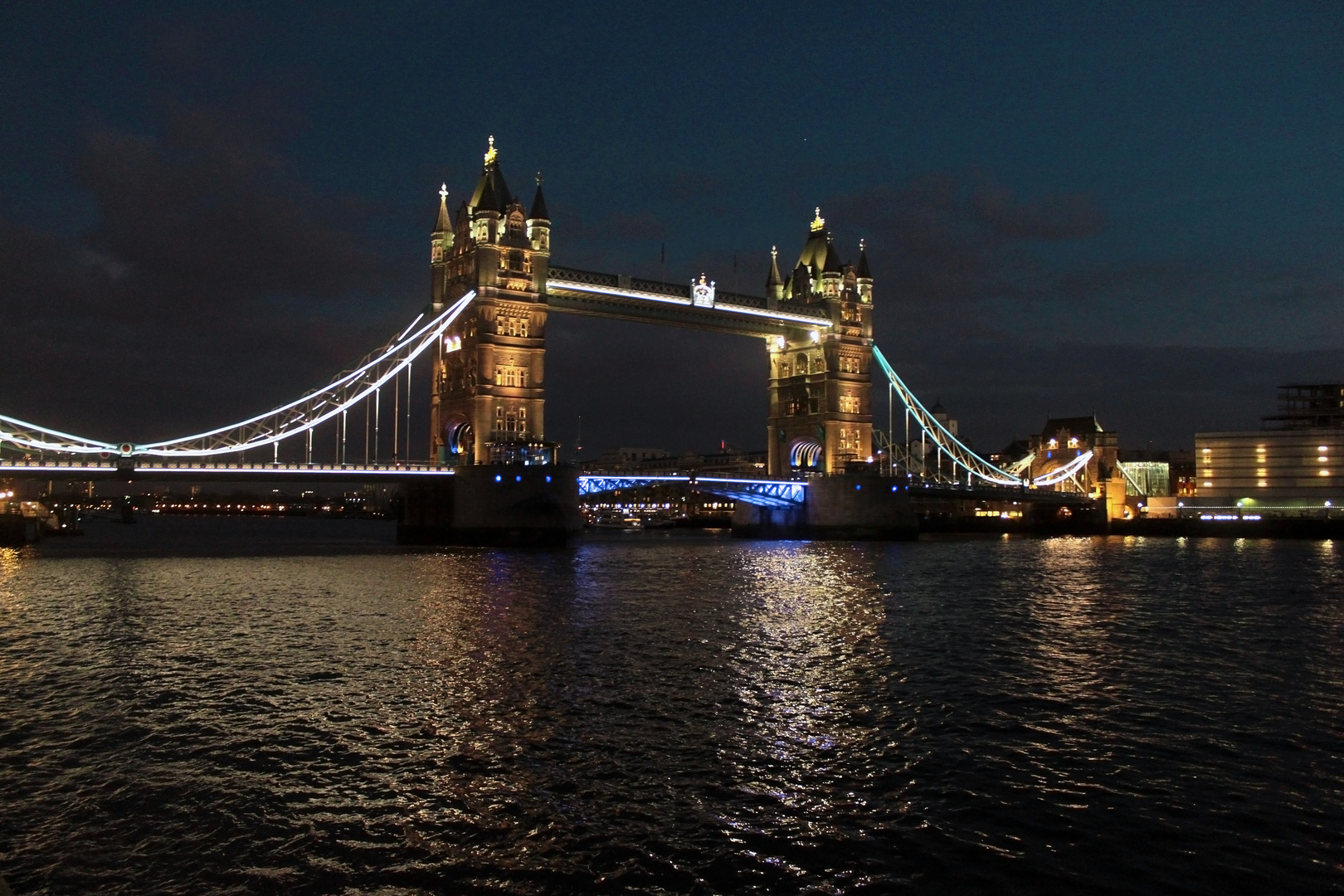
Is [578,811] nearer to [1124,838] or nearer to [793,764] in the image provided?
[793,764]

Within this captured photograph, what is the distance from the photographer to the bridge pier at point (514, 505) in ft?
181

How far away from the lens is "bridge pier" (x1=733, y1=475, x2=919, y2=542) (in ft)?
246

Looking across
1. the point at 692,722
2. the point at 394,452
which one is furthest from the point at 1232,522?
the point at 692,722

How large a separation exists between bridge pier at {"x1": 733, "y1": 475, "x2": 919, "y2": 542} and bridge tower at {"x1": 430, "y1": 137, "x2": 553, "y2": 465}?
2422 cm

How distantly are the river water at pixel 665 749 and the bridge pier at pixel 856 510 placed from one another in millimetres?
46562

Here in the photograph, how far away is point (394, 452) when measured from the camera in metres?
56.0

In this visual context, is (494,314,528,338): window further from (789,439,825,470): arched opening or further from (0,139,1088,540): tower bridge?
(789,439,825,470): arched opening

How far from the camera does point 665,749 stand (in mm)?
12789

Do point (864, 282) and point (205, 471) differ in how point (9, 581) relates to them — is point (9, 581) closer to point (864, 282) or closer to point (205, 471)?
point (205, 471)

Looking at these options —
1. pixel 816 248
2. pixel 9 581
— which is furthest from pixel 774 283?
pixel 9 581

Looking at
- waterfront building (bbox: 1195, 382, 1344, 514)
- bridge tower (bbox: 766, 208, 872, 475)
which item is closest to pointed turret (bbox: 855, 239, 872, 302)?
bridge tower (bbox: 766, 208, 872, 475)

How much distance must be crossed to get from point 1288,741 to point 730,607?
53.3 ft

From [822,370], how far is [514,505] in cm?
3308

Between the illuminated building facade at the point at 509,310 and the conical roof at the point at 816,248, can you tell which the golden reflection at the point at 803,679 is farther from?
the conical roof at the point at 816,248
